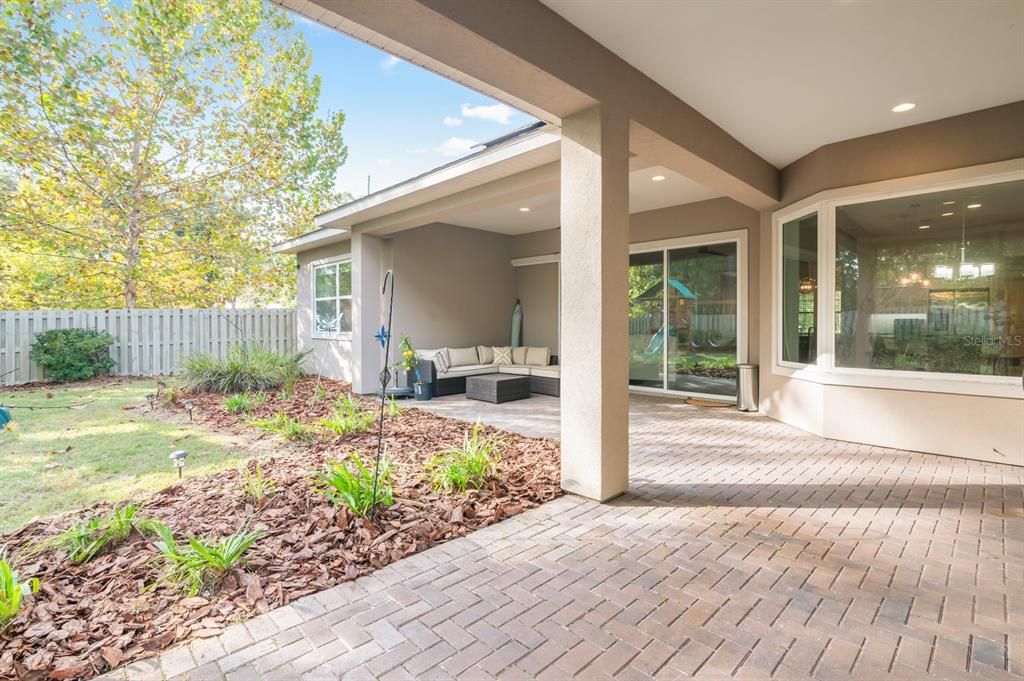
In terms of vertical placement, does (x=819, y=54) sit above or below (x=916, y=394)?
above

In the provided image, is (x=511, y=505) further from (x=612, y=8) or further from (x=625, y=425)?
(x=612, y=8)

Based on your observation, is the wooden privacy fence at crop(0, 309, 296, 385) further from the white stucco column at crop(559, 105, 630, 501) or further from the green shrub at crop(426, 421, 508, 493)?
the white stucco column at crop(559, 105, 630, 501)

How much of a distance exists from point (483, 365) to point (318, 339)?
4.29 meters

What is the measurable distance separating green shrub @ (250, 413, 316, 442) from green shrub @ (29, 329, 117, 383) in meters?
6.51

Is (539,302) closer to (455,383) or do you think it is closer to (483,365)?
(483,365)

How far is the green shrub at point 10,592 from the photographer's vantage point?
1.93 metres

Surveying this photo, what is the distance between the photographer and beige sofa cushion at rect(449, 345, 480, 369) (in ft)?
29.1

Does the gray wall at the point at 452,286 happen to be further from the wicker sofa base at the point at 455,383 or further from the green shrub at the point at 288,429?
the green shrub at the point at 288,429

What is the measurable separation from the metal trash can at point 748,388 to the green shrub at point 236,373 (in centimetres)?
724

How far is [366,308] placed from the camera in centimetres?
849

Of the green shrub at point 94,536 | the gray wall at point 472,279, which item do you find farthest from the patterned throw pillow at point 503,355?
the green shrub at point 94,536

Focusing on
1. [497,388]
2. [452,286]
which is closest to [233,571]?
[497,388]

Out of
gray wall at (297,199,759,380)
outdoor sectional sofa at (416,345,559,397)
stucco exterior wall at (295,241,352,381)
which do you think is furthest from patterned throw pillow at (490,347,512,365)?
stucco exterior wall at (295,241,352,381)

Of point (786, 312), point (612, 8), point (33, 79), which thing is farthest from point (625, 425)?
point (33, 79)
